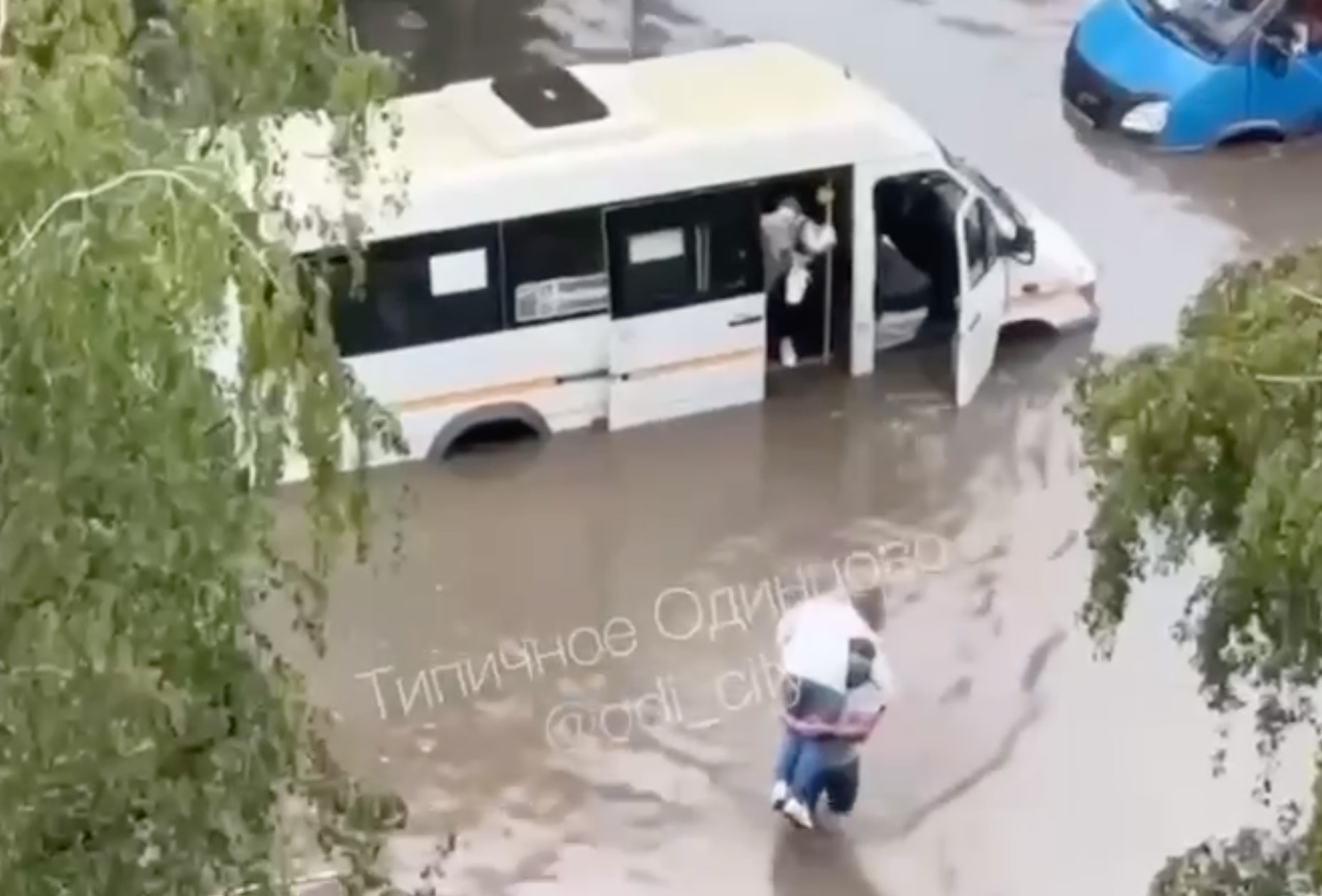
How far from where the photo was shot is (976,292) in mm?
13453

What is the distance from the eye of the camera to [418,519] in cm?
1247

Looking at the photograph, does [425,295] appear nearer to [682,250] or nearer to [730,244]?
[682,250]

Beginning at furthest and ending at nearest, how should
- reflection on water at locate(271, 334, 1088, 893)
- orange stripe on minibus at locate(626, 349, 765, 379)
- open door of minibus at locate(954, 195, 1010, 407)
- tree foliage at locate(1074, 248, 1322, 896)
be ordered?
open door of minibus at locate(954, 195, 1010, 407), orange stripe on minibus at locate(626, 349, 765, 379), reflection on water at locate(271, 334, 1088, 893), tree foliage at locate(1074, 248, 1322, 896)

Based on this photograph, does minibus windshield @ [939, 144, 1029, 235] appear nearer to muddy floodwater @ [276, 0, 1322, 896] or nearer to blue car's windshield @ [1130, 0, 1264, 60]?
muddy floodwater @ [276, 0, 1322, 896]

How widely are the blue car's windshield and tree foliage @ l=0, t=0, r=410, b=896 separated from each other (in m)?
11.5

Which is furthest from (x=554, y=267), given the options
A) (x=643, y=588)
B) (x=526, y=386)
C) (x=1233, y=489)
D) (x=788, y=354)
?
(x=1233, y=489)

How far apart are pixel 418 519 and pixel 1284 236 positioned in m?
5.61

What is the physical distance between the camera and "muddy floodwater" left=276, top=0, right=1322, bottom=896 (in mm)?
10391

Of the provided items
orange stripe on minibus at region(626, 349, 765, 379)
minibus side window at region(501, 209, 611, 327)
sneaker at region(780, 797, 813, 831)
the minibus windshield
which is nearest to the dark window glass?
orange stripe on minibus at region(626, 349, 765, 379)

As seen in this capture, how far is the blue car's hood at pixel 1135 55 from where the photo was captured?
1634 centimetres

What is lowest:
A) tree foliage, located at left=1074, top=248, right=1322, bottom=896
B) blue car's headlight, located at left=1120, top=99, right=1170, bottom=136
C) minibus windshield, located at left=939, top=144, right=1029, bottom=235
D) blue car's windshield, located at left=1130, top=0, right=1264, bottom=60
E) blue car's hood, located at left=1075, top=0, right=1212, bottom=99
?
blue car's headlight, located at left=1120, top=99, right=1170, bottom=136


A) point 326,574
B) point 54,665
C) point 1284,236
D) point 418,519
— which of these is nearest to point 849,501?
point 418,519

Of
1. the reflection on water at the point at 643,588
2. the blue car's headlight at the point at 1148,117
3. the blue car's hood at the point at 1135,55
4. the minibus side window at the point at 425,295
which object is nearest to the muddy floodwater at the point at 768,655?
the reflection on water at the point at 643,588

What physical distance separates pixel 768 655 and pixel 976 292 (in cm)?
276
